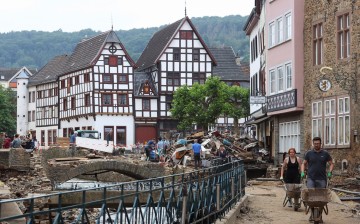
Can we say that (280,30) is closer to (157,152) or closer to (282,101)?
(282,101)

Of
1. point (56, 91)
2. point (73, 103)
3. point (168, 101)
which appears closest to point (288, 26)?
point (168, 101)

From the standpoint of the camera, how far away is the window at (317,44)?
38.9m

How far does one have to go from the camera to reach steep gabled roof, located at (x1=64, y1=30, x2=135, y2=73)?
278ft

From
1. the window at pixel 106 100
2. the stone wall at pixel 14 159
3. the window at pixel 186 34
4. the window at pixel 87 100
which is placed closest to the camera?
the stone wall at pixel 14 159

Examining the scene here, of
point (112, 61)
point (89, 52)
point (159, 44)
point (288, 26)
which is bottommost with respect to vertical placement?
point (288, 26)

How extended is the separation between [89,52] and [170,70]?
30.1 feet

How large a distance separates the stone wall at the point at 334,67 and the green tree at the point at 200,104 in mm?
30895

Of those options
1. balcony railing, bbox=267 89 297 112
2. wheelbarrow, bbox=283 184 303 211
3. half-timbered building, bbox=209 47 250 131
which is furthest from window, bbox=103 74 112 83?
wheelbarrow, bbox=283 184 303 211

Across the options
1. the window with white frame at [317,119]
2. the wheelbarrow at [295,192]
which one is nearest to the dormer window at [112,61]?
the window with white frame at [317,119]

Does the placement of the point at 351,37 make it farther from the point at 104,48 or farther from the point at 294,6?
the point at 104,48

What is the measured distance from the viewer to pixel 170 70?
275 ft

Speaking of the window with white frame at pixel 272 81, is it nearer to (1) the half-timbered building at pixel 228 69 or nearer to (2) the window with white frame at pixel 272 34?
(2) the window with white frame at pixel 272 34

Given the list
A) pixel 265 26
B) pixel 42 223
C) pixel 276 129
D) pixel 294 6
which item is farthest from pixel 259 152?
pixel 42 223

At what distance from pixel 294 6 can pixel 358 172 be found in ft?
32.4
